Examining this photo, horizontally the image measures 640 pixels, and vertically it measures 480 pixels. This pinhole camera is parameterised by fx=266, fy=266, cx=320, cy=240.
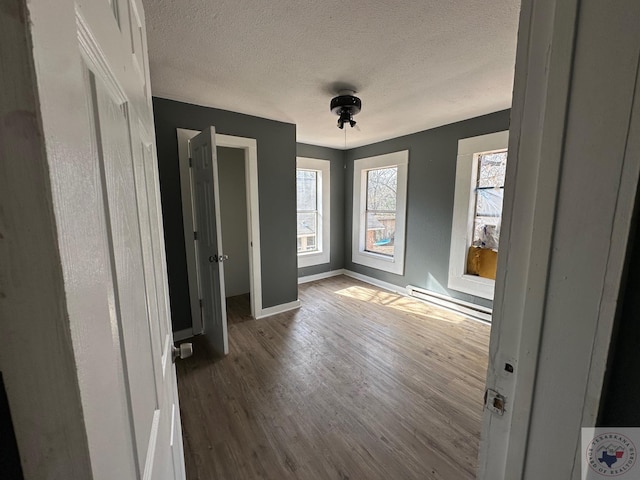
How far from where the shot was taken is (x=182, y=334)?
105 inches

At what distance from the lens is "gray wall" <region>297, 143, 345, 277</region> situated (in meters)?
4.44

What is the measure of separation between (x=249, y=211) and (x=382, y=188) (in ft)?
7.42

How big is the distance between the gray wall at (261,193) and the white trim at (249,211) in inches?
1.8

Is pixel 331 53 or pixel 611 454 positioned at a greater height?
pixel 331 53

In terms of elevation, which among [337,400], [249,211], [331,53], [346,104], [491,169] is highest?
[331,53]

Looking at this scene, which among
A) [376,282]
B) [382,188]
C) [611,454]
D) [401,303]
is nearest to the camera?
[611,454]

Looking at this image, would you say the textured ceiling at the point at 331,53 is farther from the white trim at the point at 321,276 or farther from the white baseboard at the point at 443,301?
the white trim at the point at 321,276

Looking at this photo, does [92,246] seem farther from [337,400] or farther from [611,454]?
[337,400]

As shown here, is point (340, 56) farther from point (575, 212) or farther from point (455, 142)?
point (455, 142)

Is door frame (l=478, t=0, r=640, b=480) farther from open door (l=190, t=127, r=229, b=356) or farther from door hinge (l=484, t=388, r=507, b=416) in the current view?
open door (l=190, t=127, r=229, b=356)

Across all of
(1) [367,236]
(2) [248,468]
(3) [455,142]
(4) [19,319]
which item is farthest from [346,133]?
(4) [19,319]

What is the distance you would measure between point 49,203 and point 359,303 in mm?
3602

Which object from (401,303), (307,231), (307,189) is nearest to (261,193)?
(307,189)

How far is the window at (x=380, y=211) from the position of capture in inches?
152
